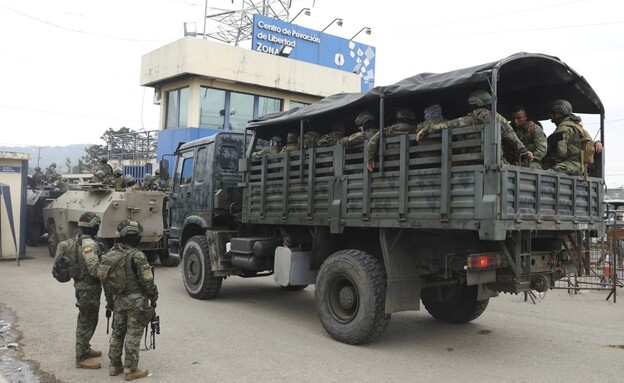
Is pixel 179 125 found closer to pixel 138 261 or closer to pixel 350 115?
pixel 350 115

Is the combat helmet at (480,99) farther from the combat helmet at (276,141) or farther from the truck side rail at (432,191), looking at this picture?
the combat helmet at (276,141)

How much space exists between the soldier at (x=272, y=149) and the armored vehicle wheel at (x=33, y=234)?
35.4 feet

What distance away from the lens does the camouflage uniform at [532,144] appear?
17.7ft

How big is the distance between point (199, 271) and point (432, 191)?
4674 mm

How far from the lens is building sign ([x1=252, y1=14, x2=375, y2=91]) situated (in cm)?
2173

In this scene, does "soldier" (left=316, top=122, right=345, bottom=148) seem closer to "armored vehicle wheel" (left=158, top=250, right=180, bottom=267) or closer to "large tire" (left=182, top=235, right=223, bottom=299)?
"large tire" (left=182, top=235, right=223, bottom=299)

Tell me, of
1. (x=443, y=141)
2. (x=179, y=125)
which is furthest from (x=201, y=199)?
(x=179, y=125)

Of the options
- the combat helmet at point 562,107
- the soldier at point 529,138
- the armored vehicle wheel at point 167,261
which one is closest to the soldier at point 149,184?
the armored vehicle wheel at point 167,261

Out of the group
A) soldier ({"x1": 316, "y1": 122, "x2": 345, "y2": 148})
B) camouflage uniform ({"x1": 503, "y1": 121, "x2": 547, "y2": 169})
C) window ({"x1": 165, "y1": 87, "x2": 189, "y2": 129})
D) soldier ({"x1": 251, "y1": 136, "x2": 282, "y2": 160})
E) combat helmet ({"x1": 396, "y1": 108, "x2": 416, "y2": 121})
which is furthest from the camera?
window ({"x1": 165, "y1": 87, "x2": 189, "y2": 129})

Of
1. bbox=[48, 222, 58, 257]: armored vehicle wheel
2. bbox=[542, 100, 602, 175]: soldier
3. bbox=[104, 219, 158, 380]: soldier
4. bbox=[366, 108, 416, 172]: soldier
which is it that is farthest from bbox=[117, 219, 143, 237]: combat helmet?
bbox=[48, 222, 58, 257]: armored vehicle wheel

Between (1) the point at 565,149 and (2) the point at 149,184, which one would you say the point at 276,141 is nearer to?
(1) the point at 565,149

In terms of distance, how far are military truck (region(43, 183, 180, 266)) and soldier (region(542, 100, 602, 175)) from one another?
7820mm

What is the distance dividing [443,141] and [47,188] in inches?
547

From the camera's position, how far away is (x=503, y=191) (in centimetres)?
470
